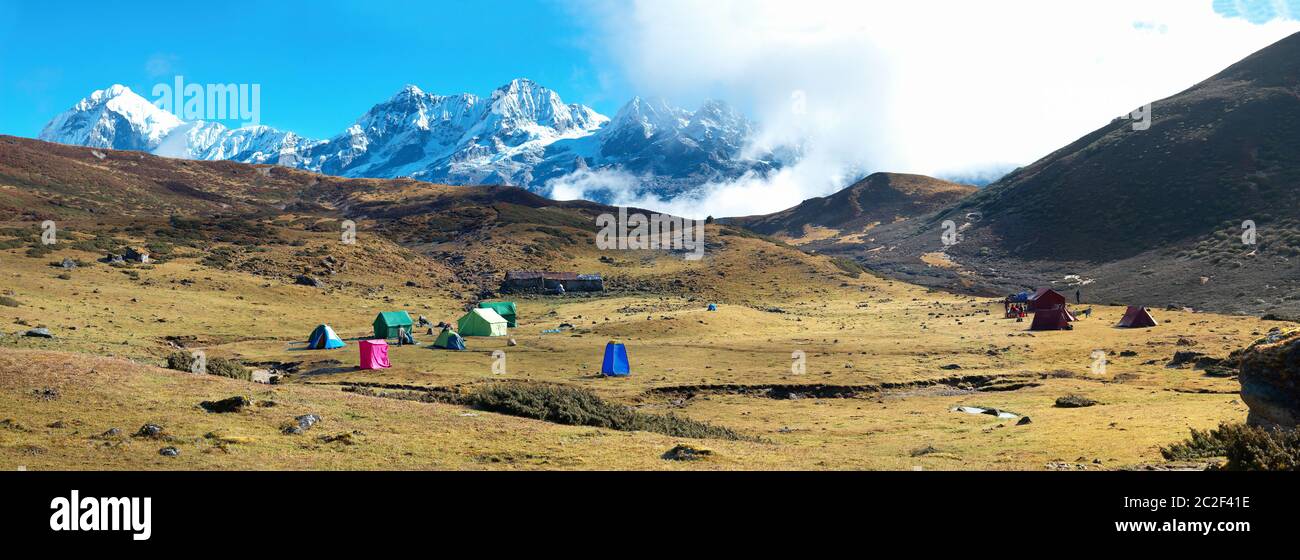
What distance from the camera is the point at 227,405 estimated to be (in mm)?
19828

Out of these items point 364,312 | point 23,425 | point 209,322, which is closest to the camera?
point 23,425

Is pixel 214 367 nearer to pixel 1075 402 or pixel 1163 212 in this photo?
pixel 1075 402

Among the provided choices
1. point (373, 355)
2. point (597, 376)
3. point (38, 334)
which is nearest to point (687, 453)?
point (597, 376)

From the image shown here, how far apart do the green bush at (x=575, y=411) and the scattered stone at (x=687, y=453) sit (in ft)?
15.7

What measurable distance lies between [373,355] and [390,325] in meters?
13.9

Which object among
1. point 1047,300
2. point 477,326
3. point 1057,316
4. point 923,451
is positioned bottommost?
point 923,451

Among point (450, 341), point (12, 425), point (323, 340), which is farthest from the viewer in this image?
point (450, 341)

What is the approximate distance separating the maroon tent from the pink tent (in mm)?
49756

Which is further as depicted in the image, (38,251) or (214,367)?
(38,251)

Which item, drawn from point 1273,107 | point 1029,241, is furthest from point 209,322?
point 1273,107

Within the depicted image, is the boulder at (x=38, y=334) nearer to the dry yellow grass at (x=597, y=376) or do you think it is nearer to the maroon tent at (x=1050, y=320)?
the dry yellow grass at (x=597, y=376)
